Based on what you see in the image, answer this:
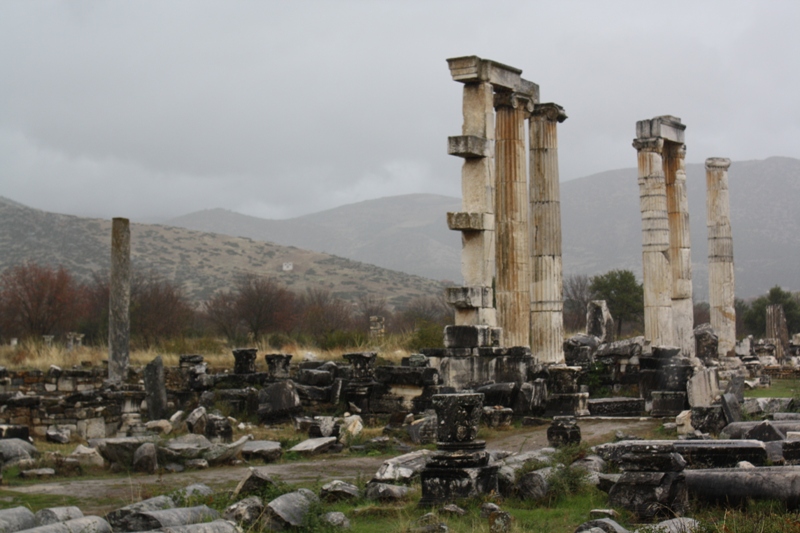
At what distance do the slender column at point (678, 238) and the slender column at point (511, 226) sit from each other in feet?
28.1

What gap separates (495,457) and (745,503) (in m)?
4.44

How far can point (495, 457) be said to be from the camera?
14.8 metres

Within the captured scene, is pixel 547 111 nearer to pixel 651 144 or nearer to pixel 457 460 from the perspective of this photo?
pixel 651 144

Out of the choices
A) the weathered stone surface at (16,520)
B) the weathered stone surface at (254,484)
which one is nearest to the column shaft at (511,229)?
the weathered stone surface at (254,484)

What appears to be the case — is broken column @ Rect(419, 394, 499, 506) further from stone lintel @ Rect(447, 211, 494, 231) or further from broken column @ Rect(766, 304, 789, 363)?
broken column @ Rect(766, 304, 789, 363)

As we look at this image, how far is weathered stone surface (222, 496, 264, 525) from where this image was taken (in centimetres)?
1087

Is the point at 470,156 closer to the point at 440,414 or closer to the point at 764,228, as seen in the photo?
the point at 440,414

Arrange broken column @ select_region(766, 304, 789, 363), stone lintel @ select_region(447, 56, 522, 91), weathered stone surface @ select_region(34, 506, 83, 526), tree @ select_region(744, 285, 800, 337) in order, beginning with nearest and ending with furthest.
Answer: weathered stone surface @ select_region(34, 506, 83, 526)
stone lintel @ select_region(447, 56, 522, 91)
broken column @ select_region(766, 304, 789, 363)
tree @ select_region(744, 285, 800, 337)

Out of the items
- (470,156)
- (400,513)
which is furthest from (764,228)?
(400,513)

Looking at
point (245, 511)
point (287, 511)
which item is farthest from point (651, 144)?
point (245, 511)

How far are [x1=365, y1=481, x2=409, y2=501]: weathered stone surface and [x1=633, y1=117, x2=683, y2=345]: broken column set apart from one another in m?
18.7

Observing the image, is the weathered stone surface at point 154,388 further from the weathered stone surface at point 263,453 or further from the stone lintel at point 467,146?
the stone lintel at point 467,146

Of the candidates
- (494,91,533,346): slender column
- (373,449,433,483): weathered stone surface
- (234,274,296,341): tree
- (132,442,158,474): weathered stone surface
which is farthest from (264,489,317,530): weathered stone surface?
(234,274,296,341): tree

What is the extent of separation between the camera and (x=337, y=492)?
12516mm
